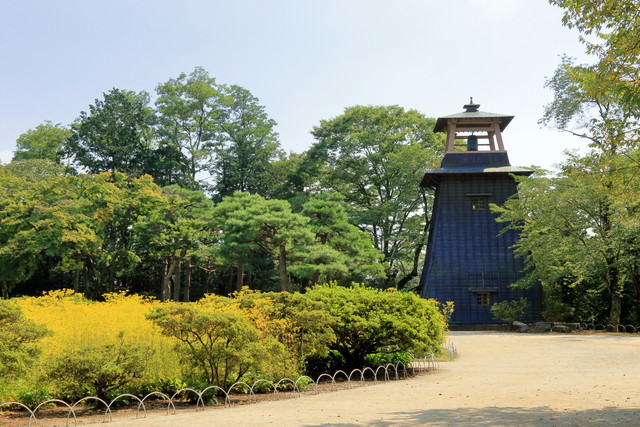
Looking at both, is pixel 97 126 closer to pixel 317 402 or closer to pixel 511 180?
pixel 511 180

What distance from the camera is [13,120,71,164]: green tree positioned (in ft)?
130

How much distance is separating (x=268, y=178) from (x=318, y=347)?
2545 cm

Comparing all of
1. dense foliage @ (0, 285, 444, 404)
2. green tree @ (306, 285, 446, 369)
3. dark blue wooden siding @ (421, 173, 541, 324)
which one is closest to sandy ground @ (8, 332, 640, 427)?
green tree @ (306, 285, 446, 369)

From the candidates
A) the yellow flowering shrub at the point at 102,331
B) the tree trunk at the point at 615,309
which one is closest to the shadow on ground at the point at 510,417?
the yellow flowering shrub at the point at 102,331

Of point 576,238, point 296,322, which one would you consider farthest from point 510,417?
point 576,238

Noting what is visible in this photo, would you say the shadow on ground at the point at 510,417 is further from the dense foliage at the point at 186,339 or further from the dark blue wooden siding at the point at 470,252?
the dark blue wooden siding at the point at 470,252

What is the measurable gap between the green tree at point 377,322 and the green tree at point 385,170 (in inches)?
699

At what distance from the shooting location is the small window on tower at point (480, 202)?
25.9m

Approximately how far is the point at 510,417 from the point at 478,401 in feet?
4.10

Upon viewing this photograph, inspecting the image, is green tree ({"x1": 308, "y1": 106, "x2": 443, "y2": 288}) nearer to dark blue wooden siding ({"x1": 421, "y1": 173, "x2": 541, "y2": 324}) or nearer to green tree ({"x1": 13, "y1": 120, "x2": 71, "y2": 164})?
dark blue wooden siding ({"x1": 421, "y1": 173, "x2": 541, "y2": 324})

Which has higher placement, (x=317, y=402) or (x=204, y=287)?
(x=204, y=287)

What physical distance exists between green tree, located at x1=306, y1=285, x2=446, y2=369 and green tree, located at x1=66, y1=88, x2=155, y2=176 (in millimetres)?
25721

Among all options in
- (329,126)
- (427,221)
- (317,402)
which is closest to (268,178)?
(329,126)

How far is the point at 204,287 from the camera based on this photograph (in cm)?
3256
